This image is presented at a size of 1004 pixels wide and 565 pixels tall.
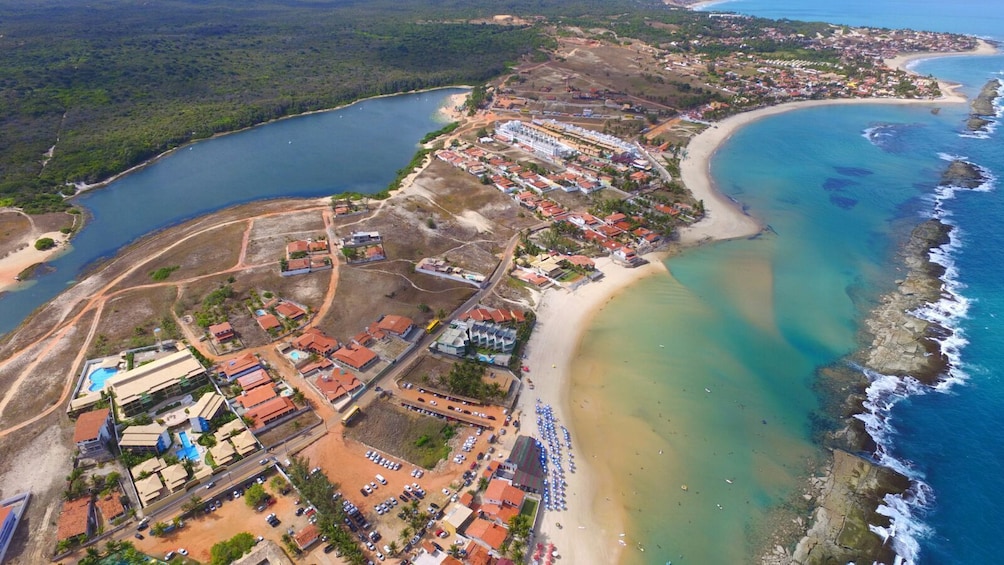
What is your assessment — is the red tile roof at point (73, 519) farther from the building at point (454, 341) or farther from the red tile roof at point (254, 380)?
the building at point (454, 341)

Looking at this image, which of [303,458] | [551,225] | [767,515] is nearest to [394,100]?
[551,225]

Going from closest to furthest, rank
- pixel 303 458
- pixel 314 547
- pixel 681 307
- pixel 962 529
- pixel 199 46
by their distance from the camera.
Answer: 1. pixel 314 547
2. pixel 962 529
3. pixel 303 458
4. pixel 681 307
5. pixel 199 46

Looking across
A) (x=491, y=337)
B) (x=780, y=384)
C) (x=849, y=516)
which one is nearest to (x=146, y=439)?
(x=491, y=337)

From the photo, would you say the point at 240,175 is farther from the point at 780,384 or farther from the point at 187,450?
the point at 780,384

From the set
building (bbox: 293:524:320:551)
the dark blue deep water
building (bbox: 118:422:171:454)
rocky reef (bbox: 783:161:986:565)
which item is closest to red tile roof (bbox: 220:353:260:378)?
building (bbox: 118:422:171:454)

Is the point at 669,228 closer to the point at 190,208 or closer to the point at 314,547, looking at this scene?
the point at 314,547

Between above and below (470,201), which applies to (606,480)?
below

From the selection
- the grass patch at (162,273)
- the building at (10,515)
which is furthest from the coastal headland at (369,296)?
the building at (10,515)
